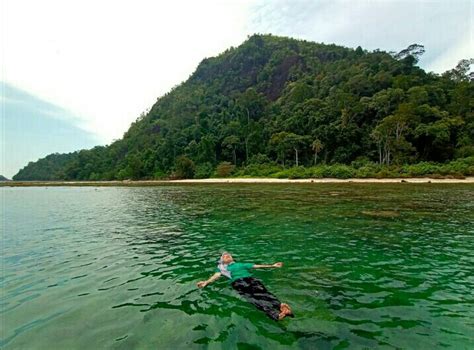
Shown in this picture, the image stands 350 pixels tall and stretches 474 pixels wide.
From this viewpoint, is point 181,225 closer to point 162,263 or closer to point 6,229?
point 162,263

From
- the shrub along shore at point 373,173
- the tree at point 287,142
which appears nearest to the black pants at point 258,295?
the shrub along shore at point 373,173

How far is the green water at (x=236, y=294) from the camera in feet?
19.0

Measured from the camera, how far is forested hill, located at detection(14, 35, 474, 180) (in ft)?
222

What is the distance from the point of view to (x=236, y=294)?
793 centimetres

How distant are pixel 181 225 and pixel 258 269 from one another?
9.95 metres

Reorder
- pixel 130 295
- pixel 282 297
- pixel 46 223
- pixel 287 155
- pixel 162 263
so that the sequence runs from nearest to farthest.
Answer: pixel 282 297 < pixel 130 295 < pixel 162 263 < pixel 46 223 < pixel 287 155

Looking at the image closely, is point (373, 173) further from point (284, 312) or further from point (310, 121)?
point (284, 312)

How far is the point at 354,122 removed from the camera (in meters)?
81.5

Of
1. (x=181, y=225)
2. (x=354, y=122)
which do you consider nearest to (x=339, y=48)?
(x=354, y=122)

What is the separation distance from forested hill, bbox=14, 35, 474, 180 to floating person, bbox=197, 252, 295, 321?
68.0 m

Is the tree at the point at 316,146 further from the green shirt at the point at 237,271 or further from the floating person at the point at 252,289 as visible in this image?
the green shirt at the point at 237,271

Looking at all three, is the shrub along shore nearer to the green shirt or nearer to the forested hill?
the forested hill

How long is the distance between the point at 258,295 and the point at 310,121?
8841cm

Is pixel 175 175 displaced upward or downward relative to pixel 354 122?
downward
